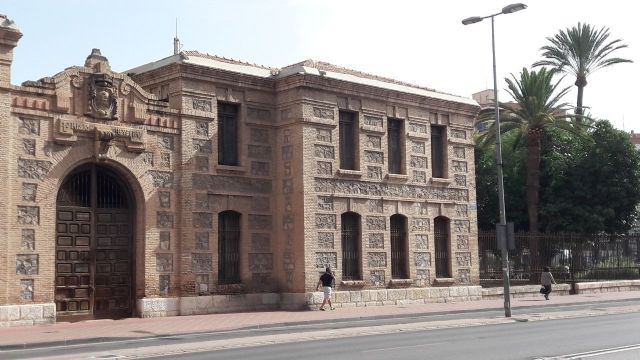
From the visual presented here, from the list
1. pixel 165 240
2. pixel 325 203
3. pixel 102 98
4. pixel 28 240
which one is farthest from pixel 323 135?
pixel 28 240

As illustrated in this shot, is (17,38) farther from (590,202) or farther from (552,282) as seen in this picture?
(590,202)

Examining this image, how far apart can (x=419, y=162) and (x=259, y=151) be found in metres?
6.89

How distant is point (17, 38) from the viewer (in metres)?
21.2

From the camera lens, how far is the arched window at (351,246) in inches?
1101

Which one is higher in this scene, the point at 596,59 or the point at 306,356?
the point at 596,59

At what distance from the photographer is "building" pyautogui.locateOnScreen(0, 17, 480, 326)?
21672 mm

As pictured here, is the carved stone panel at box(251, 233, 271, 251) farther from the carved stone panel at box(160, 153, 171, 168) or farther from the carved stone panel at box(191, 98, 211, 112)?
the carved stone panel at box(191, 98, 211, 112)

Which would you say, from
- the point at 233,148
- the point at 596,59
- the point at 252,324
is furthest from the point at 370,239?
the point at 596,59

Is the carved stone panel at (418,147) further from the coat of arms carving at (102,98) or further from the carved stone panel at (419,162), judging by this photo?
the coat of arms carving at (102,98)

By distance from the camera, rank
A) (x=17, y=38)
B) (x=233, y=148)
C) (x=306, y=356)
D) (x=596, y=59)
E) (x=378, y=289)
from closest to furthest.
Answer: (x=306, y=356) < (x=17, y=38) < (x=233, y=148) < (x=378, y=289) < (x=596, y=59)

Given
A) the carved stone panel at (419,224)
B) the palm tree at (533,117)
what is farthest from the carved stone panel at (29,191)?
the palm tree at (533,117)

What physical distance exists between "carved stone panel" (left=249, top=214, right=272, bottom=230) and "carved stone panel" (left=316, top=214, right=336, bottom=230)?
1620 millimetres

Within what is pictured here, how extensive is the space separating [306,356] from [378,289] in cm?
1472

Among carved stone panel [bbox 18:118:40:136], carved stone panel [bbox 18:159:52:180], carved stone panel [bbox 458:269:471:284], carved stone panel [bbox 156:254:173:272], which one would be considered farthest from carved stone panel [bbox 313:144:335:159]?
carved stone panel [bbox 18:118:40:136]
